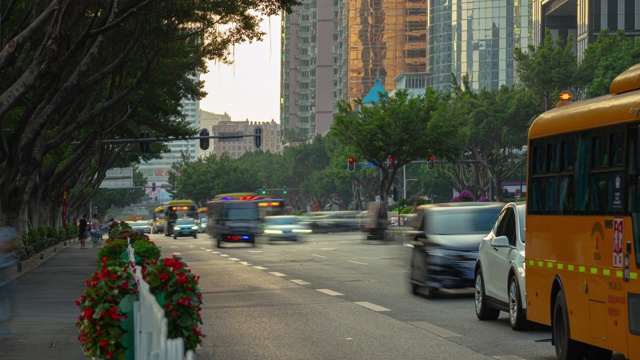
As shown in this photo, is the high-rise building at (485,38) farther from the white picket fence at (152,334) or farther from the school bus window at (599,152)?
the white picket fence at (152,334)

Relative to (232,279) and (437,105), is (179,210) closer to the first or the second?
(437,105)

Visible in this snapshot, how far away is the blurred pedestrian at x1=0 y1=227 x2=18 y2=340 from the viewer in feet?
47.2

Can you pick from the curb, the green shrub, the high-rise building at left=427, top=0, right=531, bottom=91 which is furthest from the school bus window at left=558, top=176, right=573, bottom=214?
the high-rise building at left=427, top=0, right=531, bottom=91

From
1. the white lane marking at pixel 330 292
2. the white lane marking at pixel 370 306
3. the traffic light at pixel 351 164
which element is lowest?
the white lane marking at pixel 330 292

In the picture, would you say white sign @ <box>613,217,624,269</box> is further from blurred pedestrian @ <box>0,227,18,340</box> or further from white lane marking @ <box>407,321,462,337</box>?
blurred pedestrian @ <box>0,227,18,340</box>

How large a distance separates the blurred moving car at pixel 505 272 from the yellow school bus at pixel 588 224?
1.59 meters

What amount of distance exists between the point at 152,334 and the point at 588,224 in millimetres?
5177

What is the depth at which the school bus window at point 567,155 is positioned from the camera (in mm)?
12312

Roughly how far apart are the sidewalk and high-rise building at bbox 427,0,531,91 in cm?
13043

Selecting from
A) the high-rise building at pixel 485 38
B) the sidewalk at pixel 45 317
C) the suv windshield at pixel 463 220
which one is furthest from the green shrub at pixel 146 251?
the high-rise building at pixel 485 38

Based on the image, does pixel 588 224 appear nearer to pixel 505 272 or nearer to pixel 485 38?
pixel 505 272

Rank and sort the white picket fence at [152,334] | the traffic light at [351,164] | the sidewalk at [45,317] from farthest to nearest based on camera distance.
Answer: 1. the traffic light at [351,164]
2. the sidewalk at [45,317]
3. the white picket fence at [152,334]

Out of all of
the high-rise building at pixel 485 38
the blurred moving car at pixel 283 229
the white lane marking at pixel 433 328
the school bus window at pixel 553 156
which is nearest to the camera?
the school bus window at pixel 553 156

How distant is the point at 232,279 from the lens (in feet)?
94.3
